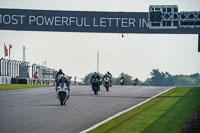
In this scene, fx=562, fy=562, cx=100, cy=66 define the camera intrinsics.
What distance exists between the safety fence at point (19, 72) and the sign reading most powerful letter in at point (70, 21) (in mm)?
5547

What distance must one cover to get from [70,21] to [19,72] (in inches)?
546

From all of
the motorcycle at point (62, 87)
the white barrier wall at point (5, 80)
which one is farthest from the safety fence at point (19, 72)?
the motorcycle at point (62, 87)

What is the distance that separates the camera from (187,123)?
1567cm

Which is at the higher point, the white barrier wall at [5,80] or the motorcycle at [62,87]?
the white barrier wall at [5,80]

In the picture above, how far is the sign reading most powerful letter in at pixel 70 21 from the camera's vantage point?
44938 millimetres

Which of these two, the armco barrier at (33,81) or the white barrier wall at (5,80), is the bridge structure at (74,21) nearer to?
the white barrier wall at (5,80)

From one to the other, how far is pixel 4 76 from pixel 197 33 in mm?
19738

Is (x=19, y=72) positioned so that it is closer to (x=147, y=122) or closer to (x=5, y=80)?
(x=5, y=80)

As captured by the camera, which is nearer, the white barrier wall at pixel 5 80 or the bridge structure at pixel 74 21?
the bridge structure at pixel 74 21

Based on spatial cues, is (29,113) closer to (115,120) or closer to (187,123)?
(115,120)

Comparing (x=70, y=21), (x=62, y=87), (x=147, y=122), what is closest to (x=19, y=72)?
(x=70, y=21)

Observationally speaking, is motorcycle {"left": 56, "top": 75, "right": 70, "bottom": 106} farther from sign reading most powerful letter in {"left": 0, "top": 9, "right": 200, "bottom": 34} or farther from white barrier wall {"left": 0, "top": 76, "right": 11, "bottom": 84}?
white barrier wall {"left": 0, "top": 76, "right": 11, "bottom": 84}

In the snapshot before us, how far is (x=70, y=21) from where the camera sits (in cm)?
4544

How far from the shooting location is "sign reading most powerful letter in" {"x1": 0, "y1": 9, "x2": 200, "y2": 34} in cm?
4494
